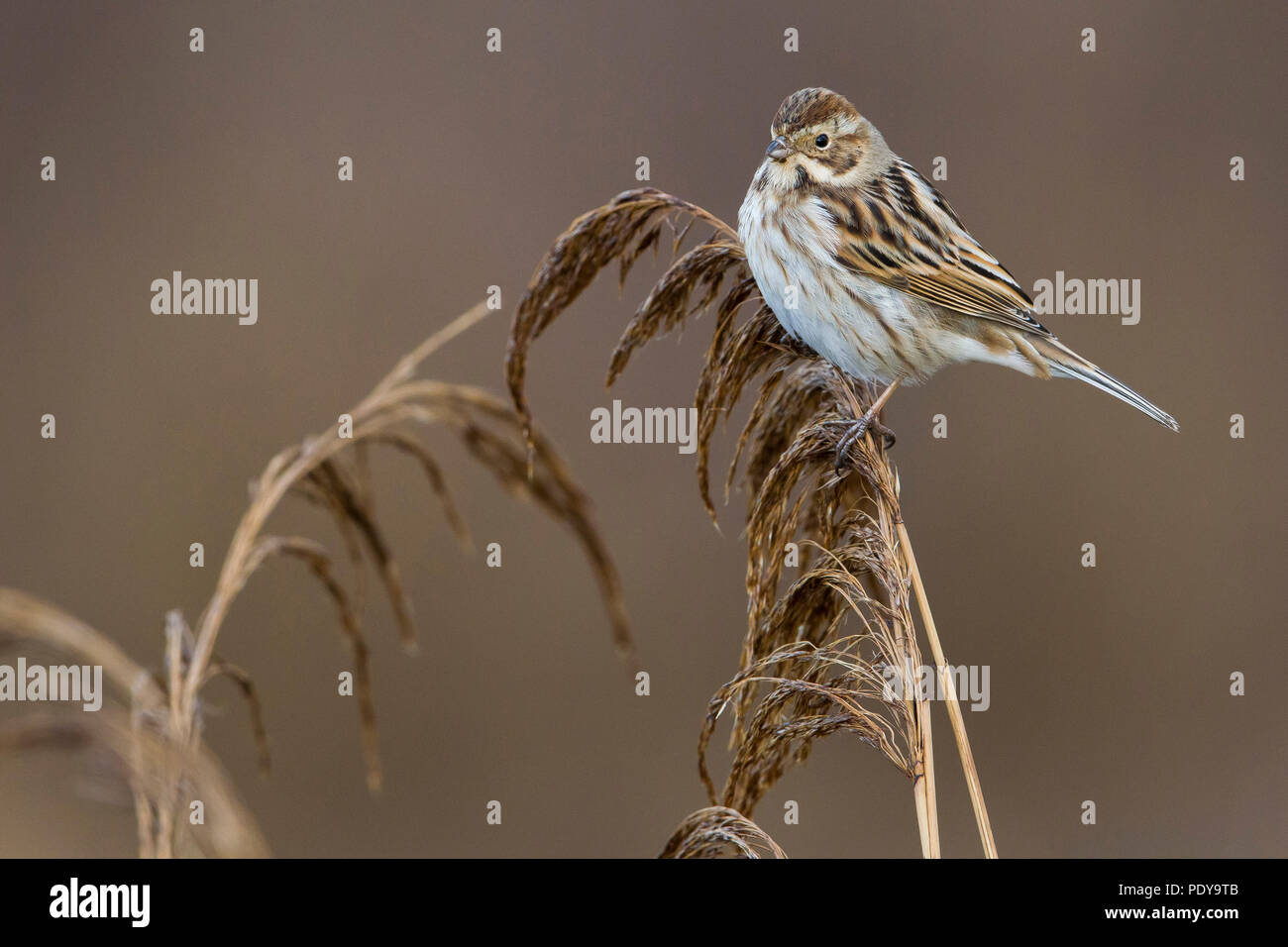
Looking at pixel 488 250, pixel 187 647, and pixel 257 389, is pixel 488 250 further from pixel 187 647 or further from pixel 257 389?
pixel 187 647

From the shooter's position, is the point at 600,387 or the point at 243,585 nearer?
the point at 243,585

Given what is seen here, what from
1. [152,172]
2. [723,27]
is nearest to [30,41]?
[152,172]

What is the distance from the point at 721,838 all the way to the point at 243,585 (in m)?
1.10

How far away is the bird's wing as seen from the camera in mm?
3887

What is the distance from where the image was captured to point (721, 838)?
2.20 m

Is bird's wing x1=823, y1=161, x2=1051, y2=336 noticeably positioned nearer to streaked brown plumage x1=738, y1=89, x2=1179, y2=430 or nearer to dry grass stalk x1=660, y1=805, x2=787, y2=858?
streaked brown plumage x1=738, y1=89, x2=1179, y2=430

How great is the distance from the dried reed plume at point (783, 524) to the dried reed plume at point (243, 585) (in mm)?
155

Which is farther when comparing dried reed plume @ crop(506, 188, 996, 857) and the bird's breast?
the bird's breast

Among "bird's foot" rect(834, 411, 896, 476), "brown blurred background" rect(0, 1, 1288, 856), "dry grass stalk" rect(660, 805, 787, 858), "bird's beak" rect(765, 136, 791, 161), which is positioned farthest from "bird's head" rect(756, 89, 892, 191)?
"brown blurred background" rect(0, 1, 1288, 856)

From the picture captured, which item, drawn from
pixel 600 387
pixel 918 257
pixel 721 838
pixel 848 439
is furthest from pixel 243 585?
pixel 600 387

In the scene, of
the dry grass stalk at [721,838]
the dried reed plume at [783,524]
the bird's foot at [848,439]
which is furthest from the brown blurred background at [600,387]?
the dry grass stalk at [721,838]

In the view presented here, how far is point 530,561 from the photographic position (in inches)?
296

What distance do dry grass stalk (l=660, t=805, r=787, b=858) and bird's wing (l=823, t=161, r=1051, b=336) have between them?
7.11ft

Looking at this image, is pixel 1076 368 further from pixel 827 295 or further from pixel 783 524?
pixel 783 524
